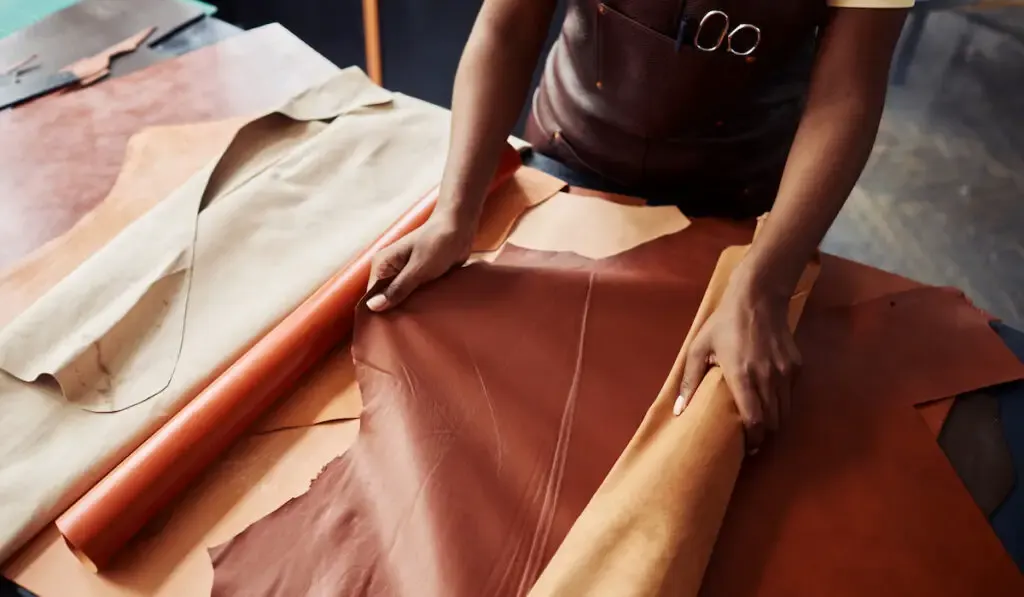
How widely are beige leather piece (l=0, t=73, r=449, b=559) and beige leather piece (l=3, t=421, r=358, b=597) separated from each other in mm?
43

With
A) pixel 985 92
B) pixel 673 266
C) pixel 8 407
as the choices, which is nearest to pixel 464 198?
pixel 673 266

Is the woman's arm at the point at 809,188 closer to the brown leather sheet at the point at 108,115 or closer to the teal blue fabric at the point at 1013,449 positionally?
the teal blue fabric at the point at 1013,449

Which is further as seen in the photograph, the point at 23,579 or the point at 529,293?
the point at 529,293

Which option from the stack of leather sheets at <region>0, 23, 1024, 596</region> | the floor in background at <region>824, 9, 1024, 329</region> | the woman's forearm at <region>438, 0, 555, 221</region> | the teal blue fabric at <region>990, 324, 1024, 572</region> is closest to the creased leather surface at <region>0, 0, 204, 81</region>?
the stack of leather sheets at <region>0, 23, 1024, 596</region>

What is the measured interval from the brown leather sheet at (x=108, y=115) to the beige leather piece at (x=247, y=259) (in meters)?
0.17

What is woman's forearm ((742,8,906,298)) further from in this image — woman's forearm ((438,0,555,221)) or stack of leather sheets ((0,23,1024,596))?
woman's forearm ((438,0,555,221))

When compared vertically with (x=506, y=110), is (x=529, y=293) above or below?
below

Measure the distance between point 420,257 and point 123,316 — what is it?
390mm

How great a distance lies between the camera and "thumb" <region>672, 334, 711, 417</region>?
883mm

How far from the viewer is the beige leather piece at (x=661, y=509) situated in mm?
717

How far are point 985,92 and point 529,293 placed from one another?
289cm

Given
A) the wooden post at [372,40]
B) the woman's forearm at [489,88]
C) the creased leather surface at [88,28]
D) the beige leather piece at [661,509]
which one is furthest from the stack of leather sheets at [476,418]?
the wooden post at [372,40]

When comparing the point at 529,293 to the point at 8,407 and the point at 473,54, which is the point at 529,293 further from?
the point at 8,407

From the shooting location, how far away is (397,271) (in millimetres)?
1067
